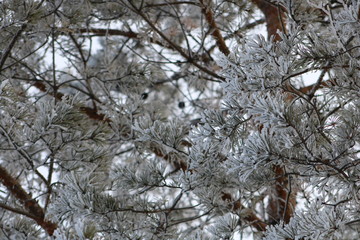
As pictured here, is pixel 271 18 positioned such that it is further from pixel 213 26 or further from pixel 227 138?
pixel 227 138

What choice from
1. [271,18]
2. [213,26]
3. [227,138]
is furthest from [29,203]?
[271,18]

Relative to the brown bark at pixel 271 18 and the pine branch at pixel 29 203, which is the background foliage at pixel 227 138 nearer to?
the pine branch at pixel 29 203

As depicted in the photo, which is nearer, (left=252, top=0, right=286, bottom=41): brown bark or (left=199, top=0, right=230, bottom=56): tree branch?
(left=199, top=0, right=230, bottom=56): tree branch

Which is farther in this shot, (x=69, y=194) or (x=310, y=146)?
(x=69, y=194)

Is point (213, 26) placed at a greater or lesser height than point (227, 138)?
greater

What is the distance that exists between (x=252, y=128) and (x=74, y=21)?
76 cm

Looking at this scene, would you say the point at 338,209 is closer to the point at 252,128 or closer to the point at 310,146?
the point at 310,146

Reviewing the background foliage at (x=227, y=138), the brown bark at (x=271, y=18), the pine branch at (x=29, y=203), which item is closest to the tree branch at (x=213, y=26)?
the background foliage at (x=227, y=138)

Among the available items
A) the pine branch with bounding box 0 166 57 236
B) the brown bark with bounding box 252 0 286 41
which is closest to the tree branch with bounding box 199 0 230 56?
the brown bark with bounding box 252 0 286 41

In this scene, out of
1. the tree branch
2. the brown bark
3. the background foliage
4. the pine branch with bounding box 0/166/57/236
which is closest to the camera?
the background foliage

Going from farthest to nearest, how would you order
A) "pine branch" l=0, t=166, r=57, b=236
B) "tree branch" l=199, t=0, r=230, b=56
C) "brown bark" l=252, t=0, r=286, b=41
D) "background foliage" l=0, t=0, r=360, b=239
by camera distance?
"brown bark" l=252, t=0, r=286, b=41
"tree branch" l=199, t=0, r=230, b=56
"pine branch" l=0, t=166, r=57, b=236
"background foliage" l=0, t=0, r=360, b=239

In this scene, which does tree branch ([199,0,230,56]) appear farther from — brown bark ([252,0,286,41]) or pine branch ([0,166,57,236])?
pine branch ([0,166,57,236])

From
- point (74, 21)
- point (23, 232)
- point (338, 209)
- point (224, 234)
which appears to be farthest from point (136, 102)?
point (338, 209)

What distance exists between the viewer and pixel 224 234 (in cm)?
114
